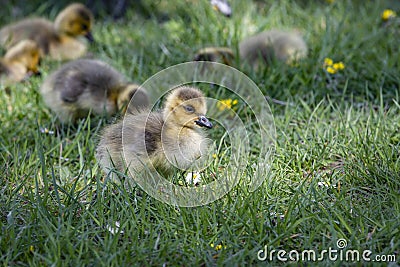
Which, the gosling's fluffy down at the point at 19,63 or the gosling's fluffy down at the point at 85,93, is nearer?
the gosling's fluffy down at the point at 85,93

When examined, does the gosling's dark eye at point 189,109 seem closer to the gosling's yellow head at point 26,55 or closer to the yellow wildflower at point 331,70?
the yellow wildflower at point 331,70

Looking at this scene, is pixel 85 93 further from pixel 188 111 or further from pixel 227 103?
pixel 188 111

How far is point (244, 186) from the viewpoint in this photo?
9.86 ft

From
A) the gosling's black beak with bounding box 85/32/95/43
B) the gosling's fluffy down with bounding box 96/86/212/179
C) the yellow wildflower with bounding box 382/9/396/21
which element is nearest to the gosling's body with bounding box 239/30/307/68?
the yellow wildflower with bounding box 382/9/396/21

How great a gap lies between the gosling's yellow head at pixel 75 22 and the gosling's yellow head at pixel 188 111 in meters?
2.63

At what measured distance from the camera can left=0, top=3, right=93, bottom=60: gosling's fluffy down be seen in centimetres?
559

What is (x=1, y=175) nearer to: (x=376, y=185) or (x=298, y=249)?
(x=298, y=249)

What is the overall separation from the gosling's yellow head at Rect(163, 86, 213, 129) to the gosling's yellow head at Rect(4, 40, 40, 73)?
87.8 inches

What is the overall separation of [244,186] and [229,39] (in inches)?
91.9

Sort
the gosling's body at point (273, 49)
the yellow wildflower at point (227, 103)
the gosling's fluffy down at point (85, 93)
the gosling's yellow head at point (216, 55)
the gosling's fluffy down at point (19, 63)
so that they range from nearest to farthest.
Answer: the yellow wildflower at point (227, 103) < the gosling's fluffy down at point (85, 93) < the gosling's yellow head at point (216, 55) < the gosling's body at point (273, 49) < the gosling's fluffy down at point (19, 63)

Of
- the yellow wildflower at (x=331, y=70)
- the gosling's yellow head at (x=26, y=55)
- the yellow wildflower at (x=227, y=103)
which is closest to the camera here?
the yellow wildflower at (x=227, y=103)

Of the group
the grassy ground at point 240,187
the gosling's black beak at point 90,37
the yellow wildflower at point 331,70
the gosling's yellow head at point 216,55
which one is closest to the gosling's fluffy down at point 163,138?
the grassy ground at point 240,187

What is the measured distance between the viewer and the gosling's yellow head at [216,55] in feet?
14.9

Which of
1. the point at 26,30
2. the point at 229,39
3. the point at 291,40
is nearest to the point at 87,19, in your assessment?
the point at 26,30
